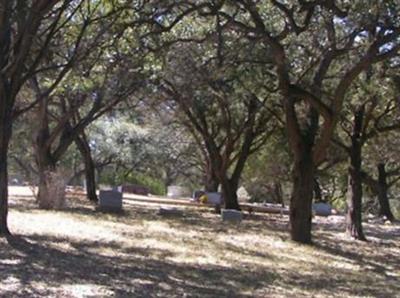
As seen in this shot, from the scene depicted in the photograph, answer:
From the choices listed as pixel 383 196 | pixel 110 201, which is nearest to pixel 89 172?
pixel 110 201

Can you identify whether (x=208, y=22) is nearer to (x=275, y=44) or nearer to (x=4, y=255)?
(x=275, y=44)

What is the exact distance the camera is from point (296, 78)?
18.5 m

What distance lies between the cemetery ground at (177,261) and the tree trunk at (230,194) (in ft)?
25.2

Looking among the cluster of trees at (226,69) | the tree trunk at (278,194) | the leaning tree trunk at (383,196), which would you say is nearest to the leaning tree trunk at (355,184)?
the cluster of trees at (226,69)

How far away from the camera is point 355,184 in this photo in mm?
18359

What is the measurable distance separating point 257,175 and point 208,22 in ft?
88.8

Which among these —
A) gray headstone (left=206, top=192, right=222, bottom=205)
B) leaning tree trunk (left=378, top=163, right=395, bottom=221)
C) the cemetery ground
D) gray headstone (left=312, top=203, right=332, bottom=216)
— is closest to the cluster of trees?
the cemetery ground

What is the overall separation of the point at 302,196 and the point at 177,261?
5.42 metres

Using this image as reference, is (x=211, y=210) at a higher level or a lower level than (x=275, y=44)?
lower

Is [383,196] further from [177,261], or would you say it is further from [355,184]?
[177,261]

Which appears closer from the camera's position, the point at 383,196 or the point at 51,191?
the point at 51,191

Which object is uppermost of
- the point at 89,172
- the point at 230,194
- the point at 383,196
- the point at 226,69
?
the point at 226,69

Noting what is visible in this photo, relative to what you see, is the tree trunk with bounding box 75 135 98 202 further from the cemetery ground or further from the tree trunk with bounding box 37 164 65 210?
the cemetery ground

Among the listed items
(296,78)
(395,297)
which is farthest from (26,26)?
(296,78)
